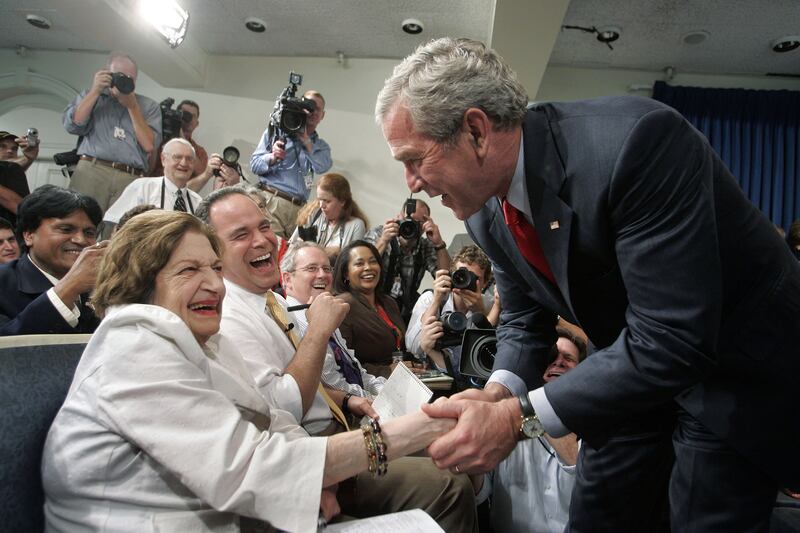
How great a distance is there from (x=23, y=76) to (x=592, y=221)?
26.2 ft

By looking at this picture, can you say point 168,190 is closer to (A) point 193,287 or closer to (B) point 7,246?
(B) point 7,246

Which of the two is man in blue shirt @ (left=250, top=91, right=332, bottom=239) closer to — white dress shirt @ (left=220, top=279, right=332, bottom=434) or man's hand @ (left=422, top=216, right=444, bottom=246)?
man's hand @ (left=422, top=216, right=444, bottom=246)

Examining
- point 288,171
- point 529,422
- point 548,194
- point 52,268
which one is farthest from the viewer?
point 288,171

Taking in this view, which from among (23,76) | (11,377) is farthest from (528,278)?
(23,76)

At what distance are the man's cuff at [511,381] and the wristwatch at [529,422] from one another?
0.18m

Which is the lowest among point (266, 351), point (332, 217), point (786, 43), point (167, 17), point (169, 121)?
point (266, 351)

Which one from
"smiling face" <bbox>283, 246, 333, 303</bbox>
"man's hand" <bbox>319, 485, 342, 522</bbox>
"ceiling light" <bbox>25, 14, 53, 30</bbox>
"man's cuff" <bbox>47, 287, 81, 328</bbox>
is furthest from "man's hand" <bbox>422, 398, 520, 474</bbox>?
"ceiling light" <bbox>25, 14, 53, 30</bbox>

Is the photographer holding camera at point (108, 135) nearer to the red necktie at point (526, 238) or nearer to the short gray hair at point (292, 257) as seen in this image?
the short gray hair at point (292, 257)

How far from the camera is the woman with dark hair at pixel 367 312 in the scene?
2.96 meters

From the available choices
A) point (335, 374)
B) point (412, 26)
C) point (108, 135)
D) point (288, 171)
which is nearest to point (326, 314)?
point (335, 374)

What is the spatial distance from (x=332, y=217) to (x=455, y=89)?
10.3 feet

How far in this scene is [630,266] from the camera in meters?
0.96

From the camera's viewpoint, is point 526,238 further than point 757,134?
No

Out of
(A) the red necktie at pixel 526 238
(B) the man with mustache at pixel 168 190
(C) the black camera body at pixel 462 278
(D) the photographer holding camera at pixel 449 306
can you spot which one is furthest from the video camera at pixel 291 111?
(A) the red necktie at pixel 526 238
